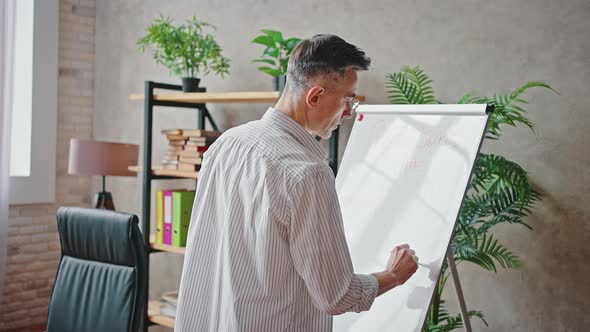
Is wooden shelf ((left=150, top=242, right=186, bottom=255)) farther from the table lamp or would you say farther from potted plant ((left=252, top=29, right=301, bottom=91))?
potted plant ((left=252, top=29, right=301, bottom=91))

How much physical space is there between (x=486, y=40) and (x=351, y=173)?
94cm

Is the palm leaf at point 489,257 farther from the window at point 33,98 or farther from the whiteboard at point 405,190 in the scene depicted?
the window at point 33,98

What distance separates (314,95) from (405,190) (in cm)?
75

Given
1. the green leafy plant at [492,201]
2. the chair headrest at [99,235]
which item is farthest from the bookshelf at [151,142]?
the green leafy plant at [492,201]

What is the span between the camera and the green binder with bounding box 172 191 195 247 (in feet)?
12.6

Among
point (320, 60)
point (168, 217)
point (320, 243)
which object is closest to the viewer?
point (320, 243)

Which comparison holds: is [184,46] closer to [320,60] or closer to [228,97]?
[228,97]

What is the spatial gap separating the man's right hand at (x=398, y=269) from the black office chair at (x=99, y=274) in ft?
3.12

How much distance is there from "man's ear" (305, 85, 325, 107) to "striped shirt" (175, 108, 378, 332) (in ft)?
0.23

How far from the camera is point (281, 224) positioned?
5.58ft

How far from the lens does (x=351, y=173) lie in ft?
8.68

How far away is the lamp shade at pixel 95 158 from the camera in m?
4.11

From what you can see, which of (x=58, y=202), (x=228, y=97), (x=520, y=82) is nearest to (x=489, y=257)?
(x=520, y=82)

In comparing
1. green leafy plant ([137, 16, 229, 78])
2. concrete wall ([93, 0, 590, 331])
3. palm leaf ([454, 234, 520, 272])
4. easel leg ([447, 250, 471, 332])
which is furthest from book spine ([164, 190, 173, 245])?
easel leg ([447, 250, 471, 332])
